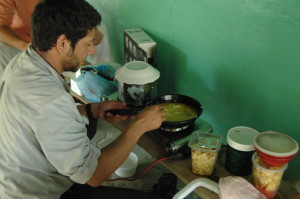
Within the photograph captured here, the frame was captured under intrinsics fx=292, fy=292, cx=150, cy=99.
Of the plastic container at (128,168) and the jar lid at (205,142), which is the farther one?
the plastic container at (128,168)

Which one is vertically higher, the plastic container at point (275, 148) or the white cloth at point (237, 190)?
the plastic container at point (275, 148)

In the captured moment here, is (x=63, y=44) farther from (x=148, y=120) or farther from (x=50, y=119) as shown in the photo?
(x=148, y=120)

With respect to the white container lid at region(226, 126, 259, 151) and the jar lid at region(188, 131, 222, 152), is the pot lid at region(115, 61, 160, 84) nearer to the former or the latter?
the jar lid at region(188, 131, 222, 152)

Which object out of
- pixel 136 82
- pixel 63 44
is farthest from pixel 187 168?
pixel 63 44

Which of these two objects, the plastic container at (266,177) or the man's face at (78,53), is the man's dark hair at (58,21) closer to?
the man's face at (78,53)

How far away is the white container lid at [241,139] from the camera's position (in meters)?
1.12

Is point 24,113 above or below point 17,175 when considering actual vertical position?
above

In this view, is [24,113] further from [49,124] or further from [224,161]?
[224,161]

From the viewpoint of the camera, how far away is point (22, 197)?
1.18 meters

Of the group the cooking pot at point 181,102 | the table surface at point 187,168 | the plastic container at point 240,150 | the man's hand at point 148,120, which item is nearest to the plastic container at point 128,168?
the table surface at point 187,168

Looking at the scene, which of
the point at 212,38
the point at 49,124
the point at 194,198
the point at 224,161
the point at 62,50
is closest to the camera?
the point at 49,124

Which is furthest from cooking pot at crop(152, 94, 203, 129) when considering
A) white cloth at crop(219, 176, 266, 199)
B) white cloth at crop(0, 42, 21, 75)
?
white cloth at crop(0, 42, 21, 75)

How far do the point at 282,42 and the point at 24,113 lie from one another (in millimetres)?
1007

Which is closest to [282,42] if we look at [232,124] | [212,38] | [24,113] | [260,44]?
[260,44]
